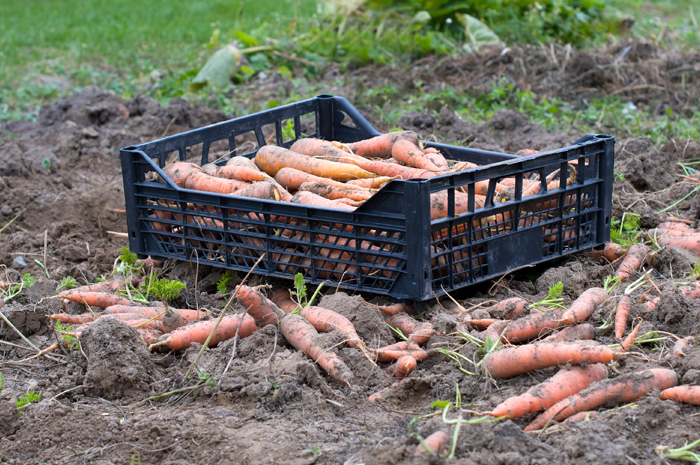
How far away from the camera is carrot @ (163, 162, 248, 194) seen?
4.18 m

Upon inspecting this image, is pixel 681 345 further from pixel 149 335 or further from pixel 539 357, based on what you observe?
pixel 149 335

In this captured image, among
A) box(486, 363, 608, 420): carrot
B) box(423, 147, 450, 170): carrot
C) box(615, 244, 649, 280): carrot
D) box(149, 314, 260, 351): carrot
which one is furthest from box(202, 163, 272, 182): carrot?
box(486, 363, 608, 420): carrot

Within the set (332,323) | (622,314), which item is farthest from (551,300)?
(332,323)

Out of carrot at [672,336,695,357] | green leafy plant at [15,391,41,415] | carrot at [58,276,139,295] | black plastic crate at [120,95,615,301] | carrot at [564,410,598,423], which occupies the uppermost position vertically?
black plastic crate at [120,95,615,301]

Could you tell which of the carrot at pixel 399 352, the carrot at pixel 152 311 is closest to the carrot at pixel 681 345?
the carrot at pixel 399 352

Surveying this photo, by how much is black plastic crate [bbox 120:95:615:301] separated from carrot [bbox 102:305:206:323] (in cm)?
34

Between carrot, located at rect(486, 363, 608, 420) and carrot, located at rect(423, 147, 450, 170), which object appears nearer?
carrot, located at rect(486, 363, 608, 420)

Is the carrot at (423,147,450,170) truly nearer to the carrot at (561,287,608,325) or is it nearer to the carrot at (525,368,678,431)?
the carrot at (561,287,608,325)

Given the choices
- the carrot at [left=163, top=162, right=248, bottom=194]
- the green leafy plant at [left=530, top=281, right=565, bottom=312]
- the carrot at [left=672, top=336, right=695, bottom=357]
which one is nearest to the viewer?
the carrot at [left=672, top=336, right=695, bottom=357]

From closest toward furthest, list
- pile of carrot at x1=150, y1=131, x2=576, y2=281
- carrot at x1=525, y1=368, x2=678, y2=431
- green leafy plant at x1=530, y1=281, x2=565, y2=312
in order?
carrot at x1=525, y1=368, x2=678, y2=431 → green leafy plant at x1=530, y1=281, x2=565, y2=312 → pile of carrot at x1=150, y1=131, x2=576, y2=281

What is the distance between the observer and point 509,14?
9.45 metres

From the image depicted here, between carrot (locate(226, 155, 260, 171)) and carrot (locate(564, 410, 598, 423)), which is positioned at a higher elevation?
carrot (locate(226, 155, 260, 171))

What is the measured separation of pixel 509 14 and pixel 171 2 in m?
8.96

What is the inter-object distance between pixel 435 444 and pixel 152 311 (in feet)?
6.10
